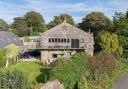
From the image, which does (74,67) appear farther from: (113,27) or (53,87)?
(113,27)

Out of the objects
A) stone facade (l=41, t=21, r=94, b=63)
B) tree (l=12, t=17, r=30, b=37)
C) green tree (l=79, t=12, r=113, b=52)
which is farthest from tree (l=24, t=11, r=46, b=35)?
stone facade (l=41, t=21, r=94, b=63)

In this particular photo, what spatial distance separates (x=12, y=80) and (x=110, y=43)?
40.8 meters

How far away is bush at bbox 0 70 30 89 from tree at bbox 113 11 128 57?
42719mm

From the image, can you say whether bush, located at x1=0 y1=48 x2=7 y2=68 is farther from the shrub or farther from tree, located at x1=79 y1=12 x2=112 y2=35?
tree, located at x1=79 y1=12 x2=112 y2=35

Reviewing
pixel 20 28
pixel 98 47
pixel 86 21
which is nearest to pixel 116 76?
pixel 98 47

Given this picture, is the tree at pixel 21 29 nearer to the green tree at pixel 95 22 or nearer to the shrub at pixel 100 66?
the green tree at pixel 95 22

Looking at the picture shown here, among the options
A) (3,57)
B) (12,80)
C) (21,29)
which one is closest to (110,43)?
(3,57)

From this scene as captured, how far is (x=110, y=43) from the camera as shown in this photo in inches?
2517

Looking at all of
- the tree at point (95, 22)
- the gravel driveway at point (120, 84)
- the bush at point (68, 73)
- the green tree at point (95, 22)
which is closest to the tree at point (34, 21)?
the tree at point (95, 22)

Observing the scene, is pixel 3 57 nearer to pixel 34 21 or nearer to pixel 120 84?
pixel 120 84

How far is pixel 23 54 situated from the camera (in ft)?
233

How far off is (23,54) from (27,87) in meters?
46.0

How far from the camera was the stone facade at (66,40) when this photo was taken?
6312cm

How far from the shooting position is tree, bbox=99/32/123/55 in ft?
208
